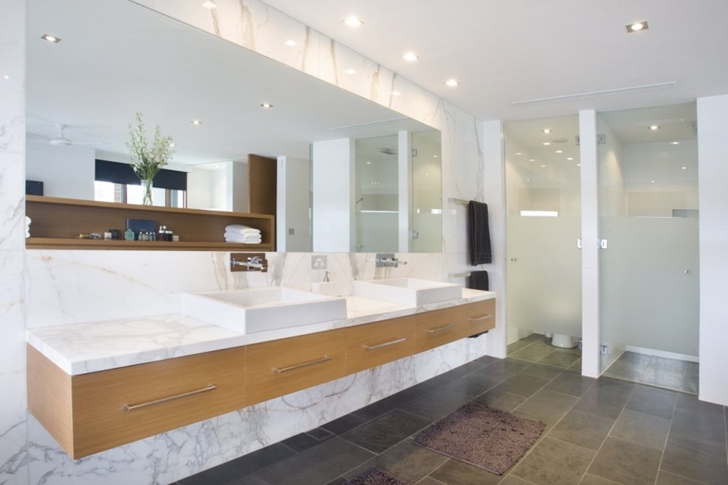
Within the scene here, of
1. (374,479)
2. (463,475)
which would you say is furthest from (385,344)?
(463,475)

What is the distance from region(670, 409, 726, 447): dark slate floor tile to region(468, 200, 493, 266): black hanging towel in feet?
6.02

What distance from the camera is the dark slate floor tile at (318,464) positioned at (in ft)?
6.95

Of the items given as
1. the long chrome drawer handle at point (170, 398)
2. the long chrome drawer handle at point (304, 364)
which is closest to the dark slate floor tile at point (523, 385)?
the long chrome drawer handle at point (304, 364)

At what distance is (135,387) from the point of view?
1324 millimetres

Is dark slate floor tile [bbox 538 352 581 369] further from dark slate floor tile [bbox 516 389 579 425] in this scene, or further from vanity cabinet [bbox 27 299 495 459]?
vanity cabinet [bbox 27 299 495 459]

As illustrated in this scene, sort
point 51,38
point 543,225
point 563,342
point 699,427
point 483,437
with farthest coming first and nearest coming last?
point 563,342, point 543,225, point 699,427, point 483,437, point 51,38

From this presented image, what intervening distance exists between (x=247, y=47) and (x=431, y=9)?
0.93 meters

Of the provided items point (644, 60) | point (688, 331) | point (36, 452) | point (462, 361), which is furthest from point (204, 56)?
point (688, 331)

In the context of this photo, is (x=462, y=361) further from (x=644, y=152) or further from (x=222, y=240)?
(x=222, y=240)

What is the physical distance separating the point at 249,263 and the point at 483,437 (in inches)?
68.1

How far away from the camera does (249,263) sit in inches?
88.7

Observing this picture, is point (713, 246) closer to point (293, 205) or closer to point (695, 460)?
point (695, 460)

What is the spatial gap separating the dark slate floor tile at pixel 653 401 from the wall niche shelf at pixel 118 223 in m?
2.95

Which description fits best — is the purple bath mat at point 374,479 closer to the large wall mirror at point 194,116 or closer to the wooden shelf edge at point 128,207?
the large wall mirror at point 194,116
